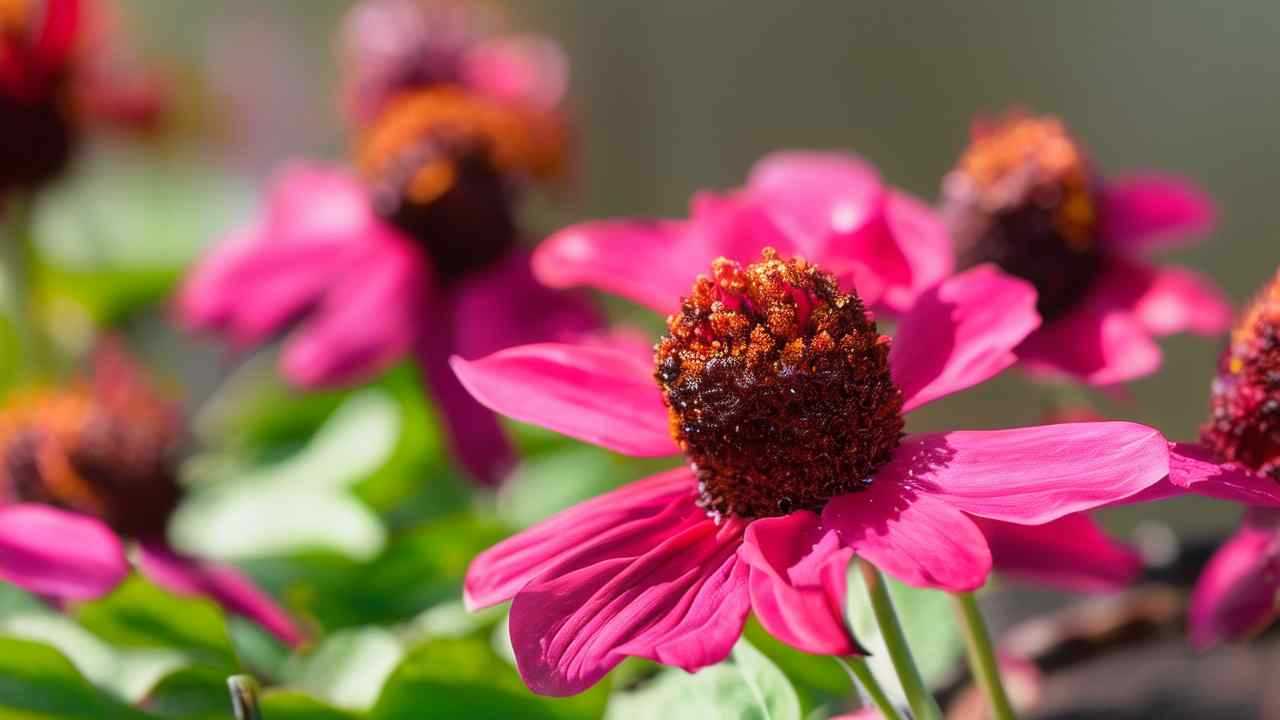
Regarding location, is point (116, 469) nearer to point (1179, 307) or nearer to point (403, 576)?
point (403, 576)

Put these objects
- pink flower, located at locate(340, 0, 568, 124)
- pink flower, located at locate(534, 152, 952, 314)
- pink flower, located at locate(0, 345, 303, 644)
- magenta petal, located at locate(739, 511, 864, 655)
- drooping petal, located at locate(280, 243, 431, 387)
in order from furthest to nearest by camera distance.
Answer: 1. pink flower, located at locate(340, 0, 568, 124)
2. drooping petal, located at locate(280, 243, 431, 387)
3. pink flower, located at locate(0, 345, 303, 644)
4. pink flower, located at locate(534, 152, 952, 314)
5. magenta petal, located at locate(739, 511, 864, 655)

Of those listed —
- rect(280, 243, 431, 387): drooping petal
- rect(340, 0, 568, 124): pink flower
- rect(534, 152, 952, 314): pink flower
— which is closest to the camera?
rect(534, 152, 952, 314): pink flower

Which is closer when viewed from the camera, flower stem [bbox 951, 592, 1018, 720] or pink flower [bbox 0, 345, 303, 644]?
flower stem [bbox 951, 592, 1018, 720]

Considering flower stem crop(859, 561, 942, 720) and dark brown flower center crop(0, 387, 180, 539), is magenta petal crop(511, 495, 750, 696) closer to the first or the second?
flower stem crop(859, 561, 942, 720)

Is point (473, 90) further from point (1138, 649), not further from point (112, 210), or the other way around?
point (1138, 649)

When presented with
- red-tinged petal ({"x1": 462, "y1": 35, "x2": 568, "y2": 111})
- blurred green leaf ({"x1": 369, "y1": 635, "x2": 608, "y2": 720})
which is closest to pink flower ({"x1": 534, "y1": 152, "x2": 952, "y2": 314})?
blurred green leaf ({"x1": 369, "y1": 635, "x2": 608, "y2": 720})

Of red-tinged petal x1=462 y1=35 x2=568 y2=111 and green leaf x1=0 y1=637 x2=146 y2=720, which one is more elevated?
red-tinged petal x1=462 y1=35 x2=568 y2=111

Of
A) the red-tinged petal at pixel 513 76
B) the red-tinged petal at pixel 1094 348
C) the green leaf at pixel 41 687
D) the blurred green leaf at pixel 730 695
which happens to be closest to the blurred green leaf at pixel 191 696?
the green leaf at pixel 41 687

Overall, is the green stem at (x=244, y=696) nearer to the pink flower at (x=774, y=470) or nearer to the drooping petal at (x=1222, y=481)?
the pink flower at (x=774, y=470)
